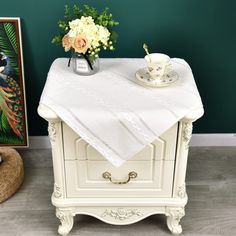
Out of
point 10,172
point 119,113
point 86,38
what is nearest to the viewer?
point 119,113

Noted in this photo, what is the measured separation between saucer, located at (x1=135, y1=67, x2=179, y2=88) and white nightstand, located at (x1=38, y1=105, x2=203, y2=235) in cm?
19

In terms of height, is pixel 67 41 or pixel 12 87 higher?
pixel 67 41

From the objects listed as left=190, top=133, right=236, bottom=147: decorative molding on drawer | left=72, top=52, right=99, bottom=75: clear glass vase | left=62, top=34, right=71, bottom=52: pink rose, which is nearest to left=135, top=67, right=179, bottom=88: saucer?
left=72, top=52, right=99, bottom=75: clear glass vase

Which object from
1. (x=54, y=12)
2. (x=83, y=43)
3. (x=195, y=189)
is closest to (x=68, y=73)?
(x=83, y=43)

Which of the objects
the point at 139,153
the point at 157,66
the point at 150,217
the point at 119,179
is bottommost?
the point at 150,217

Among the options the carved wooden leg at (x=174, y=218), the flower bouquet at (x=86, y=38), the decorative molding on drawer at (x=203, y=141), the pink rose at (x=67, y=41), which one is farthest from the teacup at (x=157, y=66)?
the decorative molding on drawer at (x=203, y=141)

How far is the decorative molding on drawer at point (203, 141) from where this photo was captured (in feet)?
8.02

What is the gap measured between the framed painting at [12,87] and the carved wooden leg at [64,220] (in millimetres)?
650

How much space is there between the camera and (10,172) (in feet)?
7.00

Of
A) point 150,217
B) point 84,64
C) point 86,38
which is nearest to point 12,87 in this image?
point 84,64

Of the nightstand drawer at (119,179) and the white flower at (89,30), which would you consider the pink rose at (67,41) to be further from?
the nightstand drawer at (119,179)

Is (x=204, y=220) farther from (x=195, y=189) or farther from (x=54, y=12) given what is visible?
(x=54, y=12)

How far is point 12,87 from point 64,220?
2.60 feet

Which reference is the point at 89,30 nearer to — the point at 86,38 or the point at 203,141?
the point at 86,38
